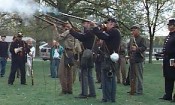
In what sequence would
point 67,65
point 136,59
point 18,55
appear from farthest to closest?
point 18,55
point 136,59
point 67,65

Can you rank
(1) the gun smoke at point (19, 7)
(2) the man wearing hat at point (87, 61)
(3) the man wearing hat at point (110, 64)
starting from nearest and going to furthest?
(3) the man wearing hat at point (110, 64)
(1) the gun smoke at point (19, 7)
(2) the man wearing hat at point (87, 61)

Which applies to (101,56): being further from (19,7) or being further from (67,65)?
(19,7)

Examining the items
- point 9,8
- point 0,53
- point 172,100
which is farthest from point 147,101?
point 0,53

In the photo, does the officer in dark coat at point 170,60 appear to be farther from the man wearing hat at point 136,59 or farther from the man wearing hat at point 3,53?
the man wearing hat at point 3,53

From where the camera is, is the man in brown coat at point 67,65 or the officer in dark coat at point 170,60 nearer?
the officer in dark coat at point 170,60

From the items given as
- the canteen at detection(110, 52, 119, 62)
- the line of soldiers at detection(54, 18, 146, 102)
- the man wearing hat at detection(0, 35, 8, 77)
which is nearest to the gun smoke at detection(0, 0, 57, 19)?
the line of soldiers at detection(54, 18, 146, 102)

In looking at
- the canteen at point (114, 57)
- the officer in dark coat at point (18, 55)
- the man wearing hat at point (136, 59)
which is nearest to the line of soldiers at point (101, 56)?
the man wearing hat at point (136, 59)

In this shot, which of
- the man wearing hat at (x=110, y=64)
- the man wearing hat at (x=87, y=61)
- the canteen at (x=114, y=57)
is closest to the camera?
the canteen at (x=114, y=57)

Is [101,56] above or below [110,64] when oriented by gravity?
above

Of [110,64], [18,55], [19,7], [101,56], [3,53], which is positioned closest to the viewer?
[110,64]

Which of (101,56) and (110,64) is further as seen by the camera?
(101,56)

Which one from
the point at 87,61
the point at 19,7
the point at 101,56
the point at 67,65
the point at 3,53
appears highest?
the point at 19,7

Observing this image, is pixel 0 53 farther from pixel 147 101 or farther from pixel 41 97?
pixel 147 101

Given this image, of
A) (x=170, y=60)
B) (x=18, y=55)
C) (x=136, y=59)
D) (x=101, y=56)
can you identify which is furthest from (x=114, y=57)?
(x=18, y=55)
